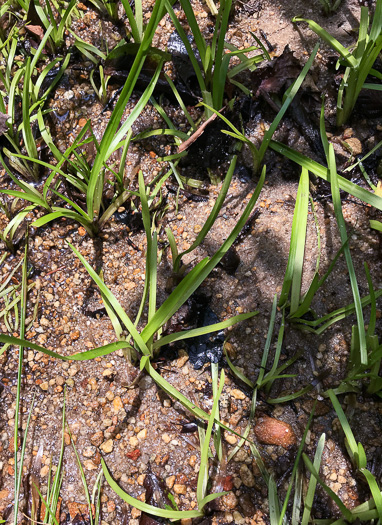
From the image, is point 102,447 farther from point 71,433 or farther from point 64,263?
point 64,263

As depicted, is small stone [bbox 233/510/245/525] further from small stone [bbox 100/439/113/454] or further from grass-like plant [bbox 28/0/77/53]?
grass-like plant [bbox 28/0/77/53]

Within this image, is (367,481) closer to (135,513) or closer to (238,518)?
(238,518)

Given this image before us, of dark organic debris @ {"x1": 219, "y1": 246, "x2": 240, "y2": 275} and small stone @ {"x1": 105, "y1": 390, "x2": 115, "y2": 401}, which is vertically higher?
dark organic debris @ {"x1": 219, "y1": 246, "x2": 240, "y2": 275}

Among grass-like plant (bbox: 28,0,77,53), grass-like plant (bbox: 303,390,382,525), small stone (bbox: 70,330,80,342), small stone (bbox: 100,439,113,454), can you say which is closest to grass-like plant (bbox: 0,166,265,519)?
small stone (bbox: 100,439,113,454)

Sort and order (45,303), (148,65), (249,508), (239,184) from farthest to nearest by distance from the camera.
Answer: (148,65) → (239,184) → (45,303) → (249,508)

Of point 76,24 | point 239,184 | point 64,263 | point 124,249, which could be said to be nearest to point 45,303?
point 64,263

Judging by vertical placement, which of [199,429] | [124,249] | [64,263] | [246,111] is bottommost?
[199,429]

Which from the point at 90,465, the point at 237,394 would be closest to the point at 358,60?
the point at 237,394
